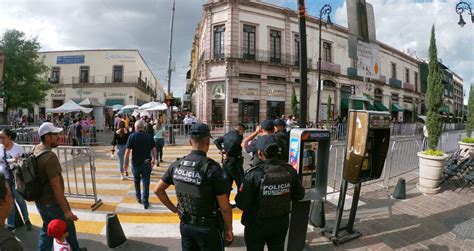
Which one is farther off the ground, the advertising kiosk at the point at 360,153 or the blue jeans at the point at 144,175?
the advertising kiosk at the point at 360,153

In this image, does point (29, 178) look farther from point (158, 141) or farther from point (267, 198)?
point (158, 141)

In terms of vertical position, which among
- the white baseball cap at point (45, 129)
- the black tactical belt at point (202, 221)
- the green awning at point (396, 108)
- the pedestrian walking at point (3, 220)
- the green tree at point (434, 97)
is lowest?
the black tactical belt at point (202, 221)

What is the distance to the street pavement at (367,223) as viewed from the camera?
13.2ft

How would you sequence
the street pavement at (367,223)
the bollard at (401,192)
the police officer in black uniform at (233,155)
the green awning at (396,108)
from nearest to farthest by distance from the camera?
the street pavement at (367,223)
the police officer in black uniform at (233,155)
the bollard at (401,192)
the green awning at (396,108)

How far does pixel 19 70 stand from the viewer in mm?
22641

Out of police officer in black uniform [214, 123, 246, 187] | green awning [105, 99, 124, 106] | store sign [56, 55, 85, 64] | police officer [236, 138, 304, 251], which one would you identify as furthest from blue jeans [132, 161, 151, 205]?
store sign [56, 55, 85, 64]

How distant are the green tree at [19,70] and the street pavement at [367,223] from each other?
2197 cm

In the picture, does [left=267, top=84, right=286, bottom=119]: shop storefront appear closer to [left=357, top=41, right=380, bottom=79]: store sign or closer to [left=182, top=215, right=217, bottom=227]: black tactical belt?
[left=357, top=41, right=380, bottom=79]: store sign

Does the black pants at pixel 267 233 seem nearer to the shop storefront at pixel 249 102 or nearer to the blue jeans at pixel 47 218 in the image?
the blue jeans at pixel 47 218

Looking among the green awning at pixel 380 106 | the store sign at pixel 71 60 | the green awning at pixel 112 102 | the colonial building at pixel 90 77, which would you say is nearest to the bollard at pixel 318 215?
the green awning at pixel 380 106

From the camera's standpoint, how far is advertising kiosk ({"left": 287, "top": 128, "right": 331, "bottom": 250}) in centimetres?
348

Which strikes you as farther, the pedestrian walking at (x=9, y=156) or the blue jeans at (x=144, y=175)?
the blue jeans at (x=144, y=175)

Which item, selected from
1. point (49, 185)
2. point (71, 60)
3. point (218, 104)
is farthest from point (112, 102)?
point (49, 185)

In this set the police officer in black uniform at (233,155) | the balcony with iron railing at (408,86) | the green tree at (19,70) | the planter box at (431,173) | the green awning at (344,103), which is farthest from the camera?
the balcony with iron railing at (408,86)
